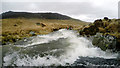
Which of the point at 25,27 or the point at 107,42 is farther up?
the point at 25,27

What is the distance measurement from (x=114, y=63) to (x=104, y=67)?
923 millimetres

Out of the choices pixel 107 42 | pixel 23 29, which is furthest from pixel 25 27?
pixel 107 42

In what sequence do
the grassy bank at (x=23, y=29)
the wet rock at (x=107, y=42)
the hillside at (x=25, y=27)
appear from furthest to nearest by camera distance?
the hillside at (x=25, y=27), the grassy bank at (x=23, y=29), the wet rock at (x=107, y=42)

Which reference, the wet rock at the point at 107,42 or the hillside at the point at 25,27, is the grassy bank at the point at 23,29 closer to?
the hillside at the point at 25,27

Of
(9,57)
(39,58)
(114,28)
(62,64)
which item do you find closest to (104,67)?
(62,64)

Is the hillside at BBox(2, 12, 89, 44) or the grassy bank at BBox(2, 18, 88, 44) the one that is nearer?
the grassy bank at BBox(2, 18, 88, 44)

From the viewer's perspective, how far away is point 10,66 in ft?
22.1

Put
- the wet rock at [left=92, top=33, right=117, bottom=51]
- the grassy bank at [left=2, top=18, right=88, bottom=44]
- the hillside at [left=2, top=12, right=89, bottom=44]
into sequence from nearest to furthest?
the wet rock at [left=92, top=33, right=117, bottom=51] < the grassy bank at [left=2, top=18, right=88, bottom=44] < the hillside at [left=2, top=12, right=89, bottom=44]

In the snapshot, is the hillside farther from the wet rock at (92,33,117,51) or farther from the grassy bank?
the wet rock at (92,33,117,51)

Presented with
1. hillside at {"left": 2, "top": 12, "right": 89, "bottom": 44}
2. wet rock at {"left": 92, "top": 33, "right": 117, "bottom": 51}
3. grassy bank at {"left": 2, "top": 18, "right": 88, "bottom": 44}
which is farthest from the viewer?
hillside at {"left": 2, "top": 12, "right": 89, "bottom": 44}

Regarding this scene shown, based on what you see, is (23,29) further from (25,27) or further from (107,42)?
(107,42)

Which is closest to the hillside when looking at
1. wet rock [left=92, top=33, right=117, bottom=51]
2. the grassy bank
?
the grassy bank

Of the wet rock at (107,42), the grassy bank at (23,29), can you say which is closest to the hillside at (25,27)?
the grassy bank at (23,29)

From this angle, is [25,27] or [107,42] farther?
[25,27]
